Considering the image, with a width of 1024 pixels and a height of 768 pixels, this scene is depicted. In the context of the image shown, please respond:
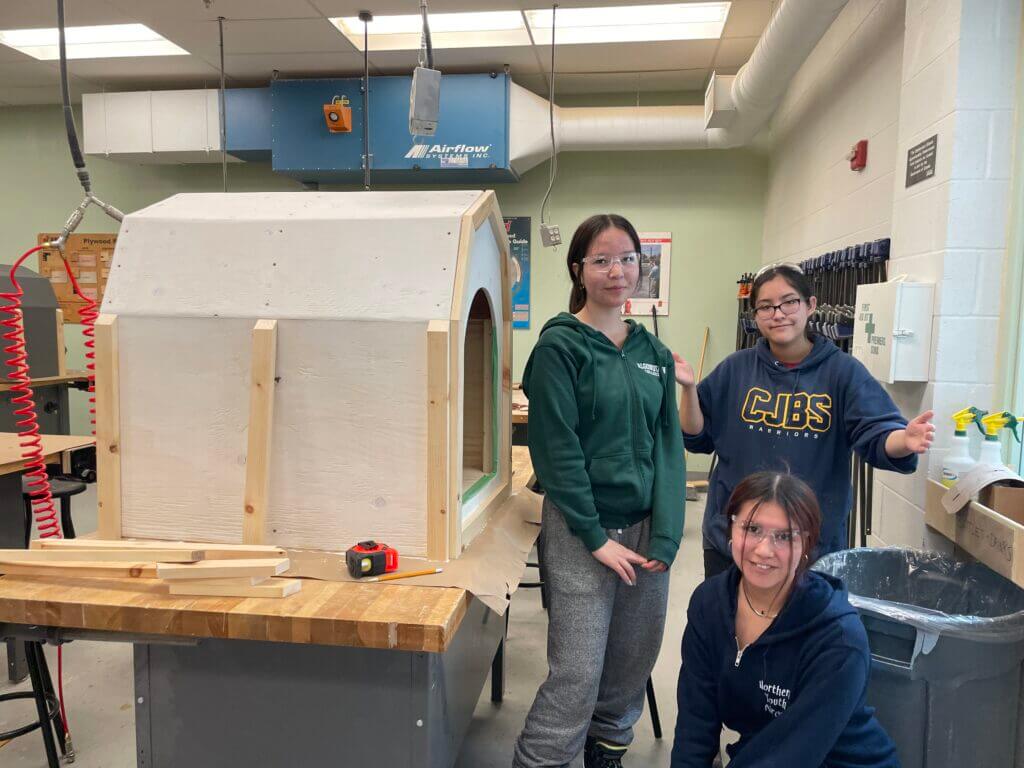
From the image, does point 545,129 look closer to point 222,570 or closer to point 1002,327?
point 1002,327

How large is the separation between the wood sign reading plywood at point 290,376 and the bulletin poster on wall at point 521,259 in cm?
361

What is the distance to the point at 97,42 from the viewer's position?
415 centimetres

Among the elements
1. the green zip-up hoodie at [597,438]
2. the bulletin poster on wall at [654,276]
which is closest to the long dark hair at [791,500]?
the green zip-up hoodie at [597,438]

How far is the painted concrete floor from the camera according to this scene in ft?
6.56

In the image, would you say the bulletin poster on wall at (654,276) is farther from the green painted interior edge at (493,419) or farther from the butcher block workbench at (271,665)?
the butcher block workbench at (271,665)

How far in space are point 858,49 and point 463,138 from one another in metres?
2.29

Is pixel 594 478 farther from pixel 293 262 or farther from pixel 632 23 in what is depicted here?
pixel 632 23

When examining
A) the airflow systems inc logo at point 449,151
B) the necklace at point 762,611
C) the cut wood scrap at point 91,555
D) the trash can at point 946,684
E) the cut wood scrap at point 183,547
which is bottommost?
the trash can at point 946,684

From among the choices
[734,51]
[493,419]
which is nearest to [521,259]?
[734,51]

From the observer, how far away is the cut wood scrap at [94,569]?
1300 mm

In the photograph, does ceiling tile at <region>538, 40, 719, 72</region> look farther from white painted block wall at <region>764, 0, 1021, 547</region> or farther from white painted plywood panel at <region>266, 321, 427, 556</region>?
white painted plywood panel at <region>266, 321, 427, 556</region>

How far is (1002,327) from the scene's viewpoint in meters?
1.89

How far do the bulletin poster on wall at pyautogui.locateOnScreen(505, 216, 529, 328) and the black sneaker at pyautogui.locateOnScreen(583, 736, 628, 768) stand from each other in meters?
3.63

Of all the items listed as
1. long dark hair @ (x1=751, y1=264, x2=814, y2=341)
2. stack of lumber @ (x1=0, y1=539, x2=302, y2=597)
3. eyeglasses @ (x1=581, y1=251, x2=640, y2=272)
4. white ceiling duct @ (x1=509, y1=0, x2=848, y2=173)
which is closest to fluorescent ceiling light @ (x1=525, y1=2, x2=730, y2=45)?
white ceiling duct @ (x1=509, y1=0, x2=848, y2=173)
